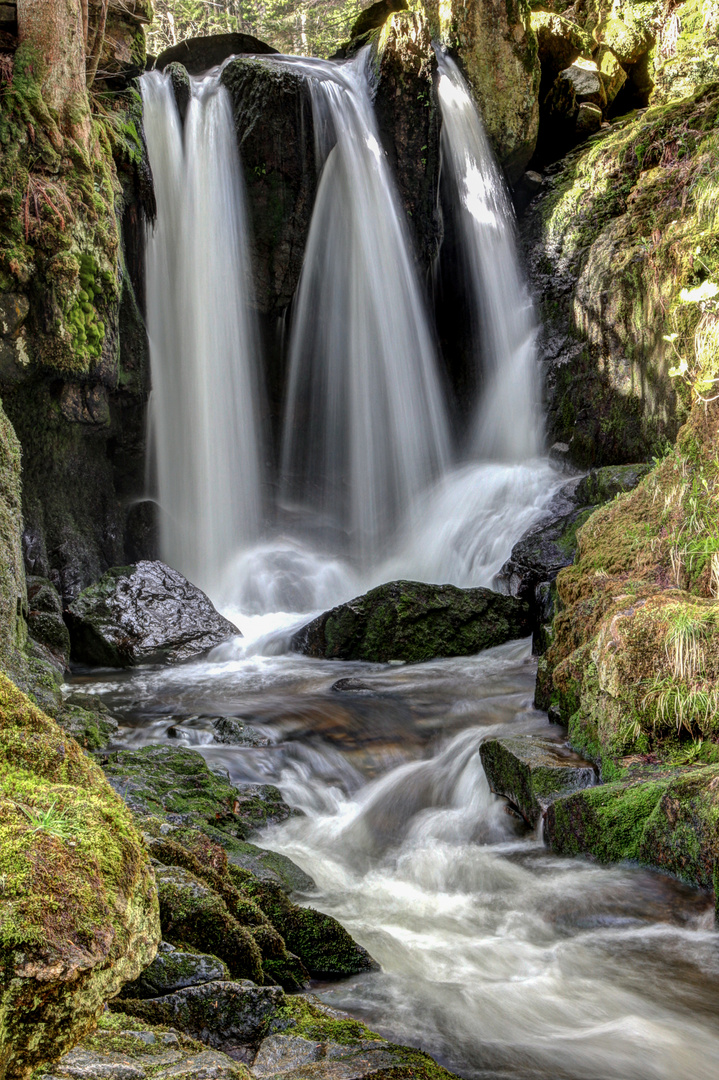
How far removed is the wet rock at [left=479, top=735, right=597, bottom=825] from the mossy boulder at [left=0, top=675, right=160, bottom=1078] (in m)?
3.48

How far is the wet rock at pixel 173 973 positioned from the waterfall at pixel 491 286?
1173 cm

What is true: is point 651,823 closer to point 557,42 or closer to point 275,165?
point 275,165

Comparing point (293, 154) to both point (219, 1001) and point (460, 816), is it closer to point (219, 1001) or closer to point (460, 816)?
point (460, 816)

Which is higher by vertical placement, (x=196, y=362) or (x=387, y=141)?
(x=387, y=141)

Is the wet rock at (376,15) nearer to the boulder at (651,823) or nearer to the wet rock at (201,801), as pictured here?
the wet rock at (201,801)

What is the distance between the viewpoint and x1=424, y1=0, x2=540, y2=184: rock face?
14.9m

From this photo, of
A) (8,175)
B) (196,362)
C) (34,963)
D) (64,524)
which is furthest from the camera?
(196,362)

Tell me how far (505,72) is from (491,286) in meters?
4.39

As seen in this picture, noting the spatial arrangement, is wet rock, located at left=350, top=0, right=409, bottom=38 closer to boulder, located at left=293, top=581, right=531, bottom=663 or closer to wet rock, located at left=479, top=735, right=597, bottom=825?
boulder, located at left=293, top=581, right=531, bottom=663

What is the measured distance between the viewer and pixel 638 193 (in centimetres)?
1111

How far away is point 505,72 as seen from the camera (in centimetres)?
1492

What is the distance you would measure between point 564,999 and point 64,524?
9.26 meters

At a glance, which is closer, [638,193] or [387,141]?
[638,193]

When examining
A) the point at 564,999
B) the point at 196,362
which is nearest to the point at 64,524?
the point at 196,362
